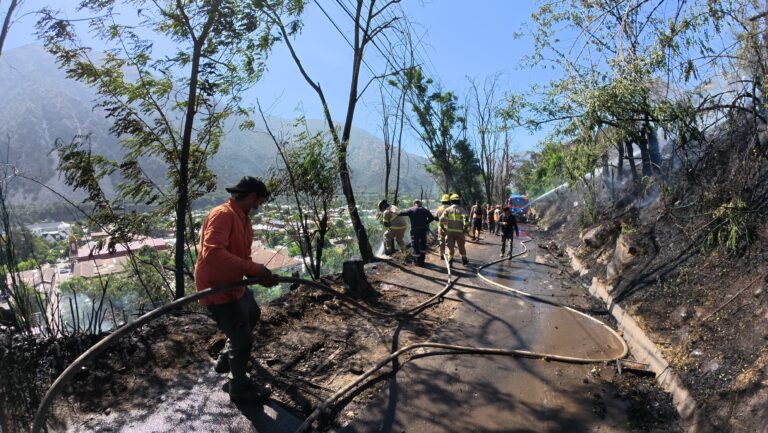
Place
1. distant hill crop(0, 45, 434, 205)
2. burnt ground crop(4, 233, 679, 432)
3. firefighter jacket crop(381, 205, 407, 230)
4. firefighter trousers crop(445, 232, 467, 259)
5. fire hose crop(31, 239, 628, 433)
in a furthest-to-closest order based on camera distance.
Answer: firefighter jacket crop(381, 205, 407, 230) → firefighter trousers crop(445, 232, 467, 259) → distant hill crop(0, 45, 434, 205) → burnt ground crop(4, 233, 679, 432) → fire hose crop(31, 239, 628, 433)

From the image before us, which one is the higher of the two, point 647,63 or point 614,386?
point 647,63

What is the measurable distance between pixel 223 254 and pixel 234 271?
0.59 feet

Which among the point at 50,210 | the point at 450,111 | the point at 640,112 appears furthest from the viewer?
the point at 450,111

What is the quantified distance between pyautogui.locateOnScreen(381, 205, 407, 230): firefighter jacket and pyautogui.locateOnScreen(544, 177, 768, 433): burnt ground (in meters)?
6.02

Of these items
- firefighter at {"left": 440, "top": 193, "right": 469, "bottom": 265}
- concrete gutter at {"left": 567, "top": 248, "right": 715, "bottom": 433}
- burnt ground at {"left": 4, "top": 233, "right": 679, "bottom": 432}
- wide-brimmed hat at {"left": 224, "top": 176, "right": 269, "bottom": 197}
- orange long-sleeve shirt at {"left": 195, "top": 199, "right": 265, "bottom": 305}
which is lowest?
concrete gutter at {"left": 567, "top": 248, "right": 715, "bottom": 433}

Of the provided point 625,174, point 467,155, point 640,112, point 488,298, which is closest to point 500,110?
point 625,174

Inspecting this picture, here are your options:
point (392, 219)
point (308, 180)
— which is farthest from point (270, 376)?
point (392, 219)

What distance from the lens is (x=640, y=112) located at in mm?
7387

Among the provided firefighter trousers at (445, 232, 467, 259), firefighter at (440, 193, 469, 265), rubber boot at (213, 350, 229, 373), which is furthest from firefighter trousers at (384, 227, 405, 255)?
rubber boot at (213, 350, 229, 373)

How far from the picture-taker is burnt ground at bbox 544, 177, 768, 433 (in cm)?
363

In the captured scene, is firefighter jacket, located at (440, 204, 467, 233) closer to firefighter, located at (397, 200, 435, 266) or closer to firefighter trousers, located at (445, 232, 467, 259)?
firefighter trousers, located at (445, 232, 467, 259)

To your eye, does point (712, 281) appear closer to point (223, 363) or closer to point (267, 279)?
point (267, 279)

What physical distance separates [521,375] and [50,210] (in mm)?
11629

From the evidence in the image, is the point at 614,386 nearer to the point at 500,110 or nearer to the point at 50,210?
the point at 500,110
